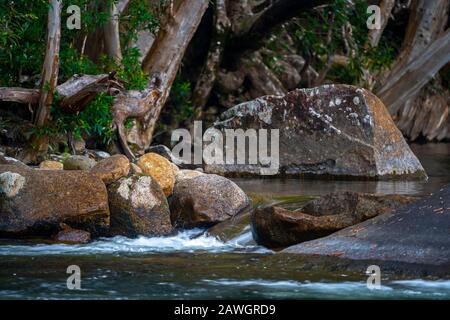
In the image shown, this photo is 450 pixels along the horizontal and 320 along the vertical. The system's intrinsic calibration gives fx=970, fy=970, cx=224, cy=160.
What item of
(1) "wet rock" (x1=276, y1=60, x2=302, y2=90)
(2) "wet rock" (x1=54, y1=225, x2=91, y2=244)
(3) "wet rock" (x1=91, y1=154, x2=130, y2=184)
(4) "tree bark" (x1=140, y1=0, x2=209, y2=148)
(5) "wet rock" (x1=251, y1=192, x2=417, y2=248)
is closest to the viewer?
(5) "wet rock" (x1=251, y1=192, x2=417, y2=248)

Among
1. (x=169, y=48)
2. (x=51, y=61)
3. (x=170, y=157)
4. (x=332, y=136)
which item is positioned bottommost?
(x=170, y=157)

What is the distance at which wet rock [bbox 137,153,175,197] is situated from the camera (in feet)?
34.7

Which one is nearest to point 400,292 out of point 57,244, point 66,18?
point 57,244

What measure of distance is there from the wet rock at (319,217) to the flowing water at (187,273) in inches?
7.4

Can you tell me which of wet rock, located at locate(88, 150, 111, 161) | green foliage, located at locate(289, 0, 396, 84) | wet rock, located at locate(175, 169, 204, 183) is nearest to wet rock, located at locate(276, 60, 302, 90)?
green foliage, located at locate(289, 0, 396, 84)

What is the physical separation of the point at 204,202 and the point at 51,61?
325 centimetres

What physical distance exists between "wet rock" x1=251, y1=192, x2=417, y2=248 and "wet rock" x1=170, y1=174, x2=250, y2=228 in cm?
89

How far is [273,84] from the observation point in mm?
19500

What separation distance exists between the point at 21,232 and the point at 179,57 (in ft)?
23.1

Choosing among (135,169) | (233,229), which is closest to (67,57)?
(135,169)

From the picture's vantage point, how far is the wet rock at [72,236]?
366 inches

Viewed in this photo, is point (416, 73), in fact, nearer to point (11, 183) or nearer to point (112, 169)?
point (112, 169)

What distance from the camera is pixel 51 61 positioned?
12102 millimetres

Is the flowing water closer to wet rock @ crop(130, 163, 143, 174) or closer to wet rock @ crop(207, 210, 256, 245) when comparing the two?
wet rock @ crop(207, 210, 256, 245)
